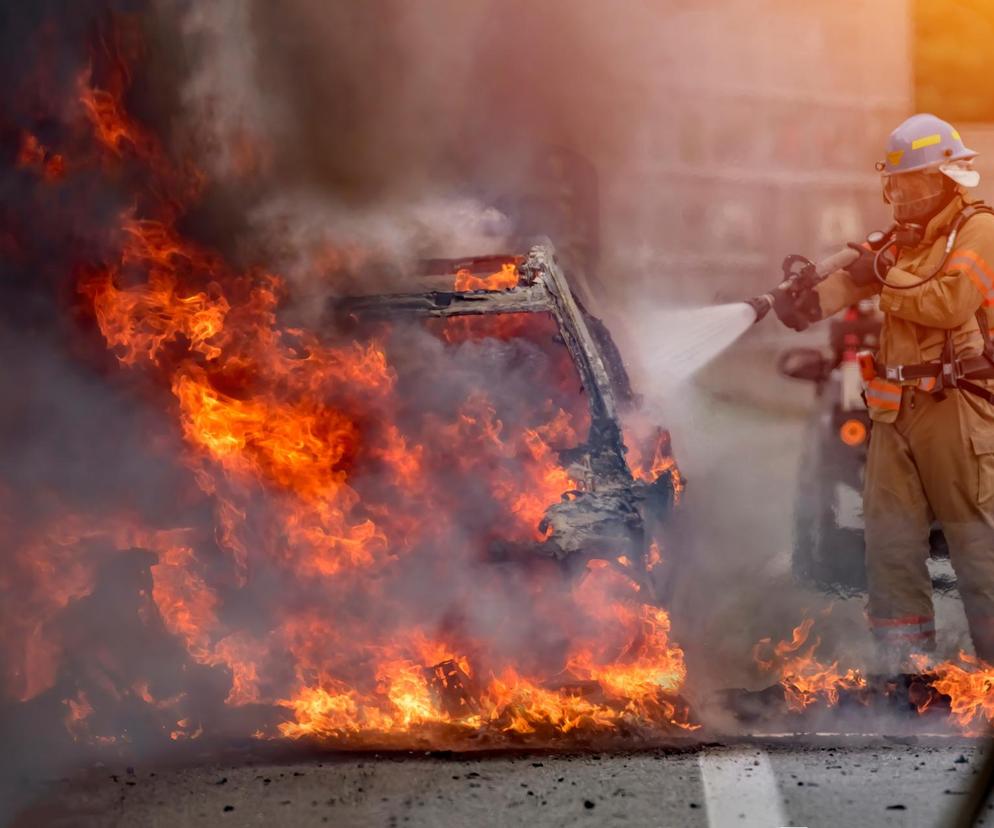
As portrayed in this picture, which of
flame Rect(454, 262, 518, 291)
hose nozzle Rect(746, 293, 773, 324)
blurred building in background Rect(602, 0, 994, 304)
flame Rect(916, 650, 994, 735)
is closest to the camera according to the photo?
flame Rect(916, 650, 994, 735)

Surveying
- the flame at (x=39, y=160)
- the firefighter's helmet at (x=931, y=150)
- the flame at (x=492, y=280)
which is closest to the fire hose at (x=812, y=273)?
the firefighter's helmet at (x=931, y=150)

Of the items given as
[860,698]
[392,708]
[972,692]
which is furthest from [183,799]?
[972,692]

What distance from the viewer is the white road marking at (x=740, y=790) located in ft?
10.6

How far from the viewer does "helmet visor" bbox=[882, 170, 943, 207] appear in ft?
14.4

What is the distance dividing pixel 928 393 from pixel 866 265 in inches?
23.7

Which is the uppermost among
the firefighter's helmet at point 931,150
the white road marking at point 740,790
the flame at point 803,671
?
the firefighter's helmet at point 931,150

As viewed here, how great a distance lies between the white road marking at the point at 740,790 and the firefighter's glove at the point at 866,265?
6.69 ft

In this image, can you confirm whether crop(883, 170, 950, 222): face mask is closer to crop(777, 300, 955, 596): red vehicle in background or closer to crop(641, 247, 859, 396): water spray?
crop(641, 247, 859, 396): water spray

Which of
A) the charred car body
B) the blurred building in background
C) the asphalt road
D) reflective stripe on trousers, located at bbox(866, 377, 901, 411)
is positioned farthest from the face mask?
the blurred building in background

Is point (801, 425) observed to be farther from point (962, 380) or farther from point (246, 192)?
point (246, 192)

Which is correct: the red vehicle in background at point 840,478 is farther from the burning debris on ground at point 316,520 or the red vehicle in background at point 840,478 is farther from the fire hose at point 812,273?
the burning debris on ground at point 316,520

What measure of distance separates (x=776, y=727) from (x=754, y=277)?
699 cm

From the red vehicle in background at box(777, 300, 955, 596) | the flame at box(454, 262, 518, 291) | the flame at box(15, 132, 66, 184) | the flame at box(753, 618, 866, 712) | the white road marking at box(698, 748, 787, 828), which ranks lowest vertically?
the white road marking at box(698, 748, 787, 828)

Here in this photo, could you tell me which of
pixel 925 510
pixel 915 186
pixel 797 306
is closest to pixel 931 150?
pixel 915 186
